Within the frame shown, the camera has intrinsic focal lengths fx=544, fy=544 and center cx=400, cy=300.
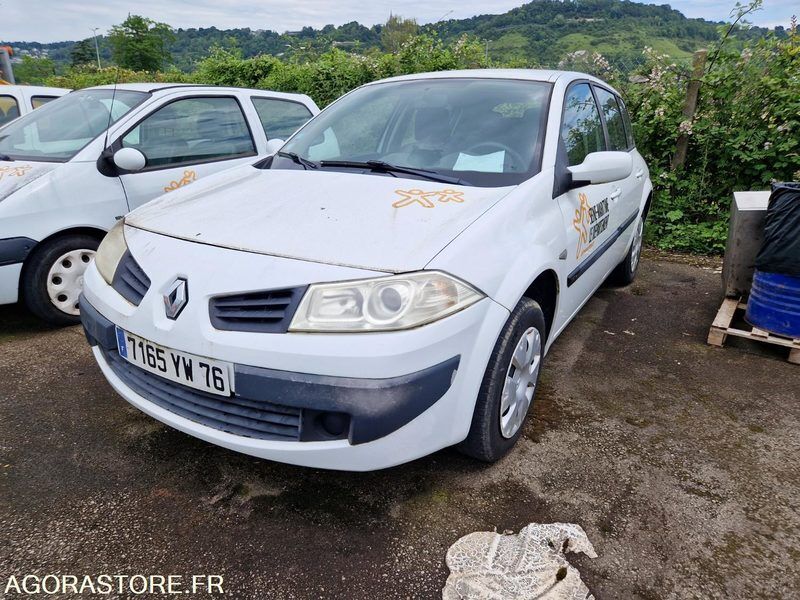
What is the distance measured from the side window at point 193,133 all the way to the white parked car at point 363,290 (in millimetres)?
1393

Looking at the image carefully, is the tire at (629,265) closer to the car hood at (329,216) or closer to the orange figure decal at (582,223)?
the orange figure decal at (582,223)

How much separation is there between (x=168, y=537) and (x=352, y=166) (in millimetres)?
1716

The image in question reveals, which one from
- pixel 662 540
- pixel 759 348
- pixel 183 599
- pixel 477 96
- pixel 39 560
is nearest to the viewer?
pixel 183 599

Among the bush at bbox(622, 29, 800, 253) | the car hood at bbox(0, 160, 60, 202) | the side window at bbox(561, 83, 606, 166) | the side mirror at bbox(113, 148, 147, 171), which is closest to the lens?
the side window at bbox(561, 83, 606, 166)

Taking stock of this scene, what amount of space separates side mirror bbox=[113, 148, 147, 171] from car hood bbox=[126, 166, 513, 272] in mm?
1155

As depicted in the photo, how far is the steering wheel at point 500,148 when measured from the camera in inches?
96.9

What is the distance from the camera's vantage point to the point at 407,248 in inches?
71.2

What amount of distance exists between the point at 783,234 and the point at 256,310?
295 cm

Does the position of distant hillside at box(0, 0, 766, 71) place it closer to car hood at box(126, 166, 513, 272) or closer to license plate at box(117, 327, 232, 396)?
car hood at box(126, 166, 513, 272)

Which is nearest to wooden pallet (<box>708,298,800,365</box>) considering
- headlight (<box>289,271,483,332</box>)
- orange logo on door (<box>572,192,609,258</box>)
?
orange logo on door (<box>572,192,609,258</box>)

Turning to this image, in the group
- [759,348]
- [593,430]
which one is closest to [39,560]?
[593,430]

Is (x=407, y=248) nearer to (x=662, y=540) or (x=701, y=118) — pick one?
(x=662, y=540)

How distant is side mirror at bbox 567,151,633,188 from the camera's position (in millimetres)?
2518

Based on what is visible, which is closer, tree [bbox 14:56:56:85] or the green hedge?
the green hedge
